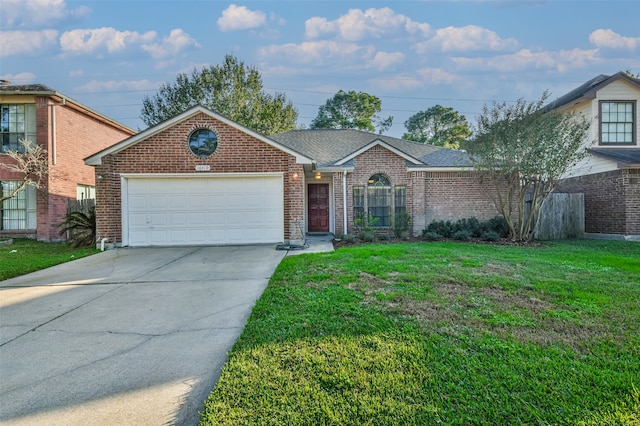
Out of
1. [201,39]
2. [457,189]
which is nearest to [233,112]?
[201,39]

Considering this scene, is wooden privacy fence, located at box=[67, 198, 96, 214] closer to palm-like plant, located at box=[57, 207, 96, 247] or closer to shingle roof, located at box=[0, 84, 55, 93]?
palm-like plant, located at box=[57, 207, 96, 247]

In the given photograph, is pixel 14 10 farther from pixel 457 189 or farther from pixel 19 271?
pixel 457 189

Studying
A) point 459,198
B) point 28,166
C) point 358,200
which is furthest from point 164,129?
point 459,198

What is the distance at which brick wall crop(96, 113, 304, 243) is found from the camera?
10203mm

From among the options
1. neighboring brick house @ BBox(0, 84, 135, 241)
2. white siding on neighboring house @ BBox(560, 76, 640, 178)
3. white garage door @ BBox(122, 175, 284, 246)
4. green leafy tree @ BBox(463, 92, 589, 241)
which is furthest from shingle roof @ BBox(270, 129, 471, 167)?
neighboring brick house @ BBox(0, 84, 135, 241)

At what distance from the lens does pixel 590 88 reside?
44.0 ft

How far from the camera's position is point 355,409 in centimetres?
209

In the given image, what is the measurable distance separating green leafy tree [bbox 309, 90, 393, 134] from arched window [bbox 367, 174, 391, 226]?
23.6 m

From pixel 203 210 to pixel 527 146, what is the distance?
1079cm

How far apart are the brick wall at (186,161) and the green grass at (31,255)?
1.23 metres

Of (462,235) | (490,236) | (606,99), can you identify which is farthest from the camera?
(606,99)

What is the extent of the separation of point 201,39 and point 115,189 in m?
11.9

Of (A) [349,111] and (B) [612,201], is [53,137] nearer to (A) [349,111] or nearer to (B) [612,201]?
(B) [612,201]

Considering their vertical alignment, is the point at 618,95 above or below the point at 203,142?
above
